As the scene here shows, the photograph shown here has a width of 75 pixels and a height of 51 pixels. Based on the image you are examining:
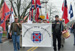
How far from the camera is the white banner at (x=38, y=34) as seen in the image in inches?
298

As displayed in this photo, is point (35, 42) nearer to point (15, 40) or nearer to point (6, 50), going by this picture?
point (15, 40)

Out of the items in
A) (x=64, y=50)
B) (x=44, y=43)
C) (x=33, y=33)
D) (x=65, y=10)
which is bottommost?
(x=64, y=50)

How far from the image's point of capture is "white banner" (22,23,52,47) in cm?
756

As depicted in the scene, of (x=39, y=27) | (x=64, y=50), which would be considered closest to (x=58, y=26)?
(x=39, y=27)

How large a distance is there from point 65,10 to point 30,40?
2.68 meters

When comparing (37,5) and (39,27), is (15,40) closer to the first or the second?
(39,27)

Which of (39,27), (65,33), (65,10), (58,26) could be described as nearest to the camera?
(39,27)

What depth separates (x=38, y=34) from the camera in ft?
24.8

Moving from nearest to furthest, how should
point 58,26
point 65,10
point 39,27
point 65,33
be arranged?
1. point 39,27
2. point 58,26
3. point 65,10
4. point 65,33

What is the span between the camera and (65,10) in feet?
29.6

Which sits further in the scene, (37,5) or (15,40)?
(37,5)

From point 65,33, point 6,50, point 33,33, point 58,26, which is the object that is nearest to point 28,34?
point 33,33

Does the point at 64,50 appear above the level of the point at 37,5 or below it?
below

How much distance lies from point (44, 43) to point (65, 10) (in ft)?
7.90
